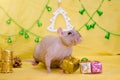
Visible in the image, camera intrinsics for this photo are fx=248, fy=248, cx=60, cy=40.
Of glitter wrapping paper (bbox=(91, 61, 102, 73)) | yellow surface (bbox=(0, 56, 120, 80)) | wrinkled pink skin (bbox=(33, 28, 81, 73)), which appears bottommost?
yellow surface (bbox=(0, 56, 120, 80))

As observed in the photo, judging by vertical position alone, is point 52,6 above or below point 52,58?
above

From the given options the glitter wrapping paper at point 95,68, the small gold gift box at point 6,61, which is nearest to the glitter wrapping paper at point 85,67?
the glitter wrapping paper at point 95,68

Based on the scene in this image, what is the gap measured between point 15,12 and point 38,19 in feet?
0.48

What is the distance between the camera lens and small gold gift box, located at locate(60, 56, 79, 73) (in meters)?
1.13

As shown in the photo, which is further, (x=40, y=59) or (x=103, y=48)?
(x=103, y=48)

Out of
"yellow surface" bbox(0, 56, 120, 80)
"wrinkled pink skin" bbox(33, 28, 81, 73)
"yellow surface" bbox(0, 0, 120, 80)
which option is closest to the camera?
"yellow surface" bbox(0, 56, 120, 80)

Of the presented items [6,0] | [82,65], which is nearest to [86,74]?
[82,65]

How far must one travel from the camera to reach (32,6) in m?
1.53

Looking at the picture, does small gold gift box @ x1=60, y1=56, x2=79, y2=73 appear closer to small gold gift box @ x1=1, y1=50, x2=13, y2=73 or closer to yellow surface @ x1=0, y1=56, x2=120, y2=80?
yellow surface @ x1=0, y1=56, x2=120, y2=80

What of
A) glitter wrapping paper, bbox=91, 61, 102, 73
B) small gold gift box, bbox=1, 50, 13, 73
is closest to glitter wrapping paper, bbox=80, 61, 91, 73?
glitter wrapping paper, bbox=91, 61, 102, 73

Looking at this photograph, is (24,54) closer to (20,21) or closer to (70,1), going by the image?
(20,21)

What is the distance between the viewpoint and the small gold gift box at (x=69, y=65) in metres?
→ 1.13

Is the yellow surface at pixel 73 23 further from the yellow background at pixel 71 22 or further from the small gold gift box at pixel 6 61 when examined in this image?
the small gold gift box at pixel 6 61

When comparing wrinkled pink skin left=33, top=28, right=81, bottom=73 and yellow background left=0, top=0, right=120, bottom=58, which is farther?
yellow background left=0, top=0, right=120, bottom=58
